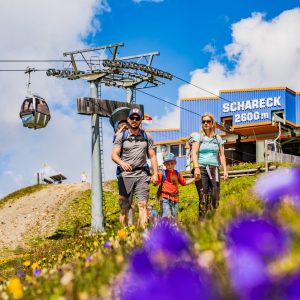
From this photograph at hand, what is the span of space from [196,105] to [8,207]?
22.8 m

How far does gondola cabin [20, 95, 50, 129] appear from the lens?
2162 centimetres

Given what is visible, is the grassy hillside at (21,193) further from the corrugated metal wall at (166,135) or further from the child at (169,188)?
the child at (169,188)

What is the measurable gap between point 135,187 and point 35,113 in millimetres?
14266

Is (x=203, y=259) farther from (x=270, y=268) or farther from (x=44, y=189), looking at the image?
(x=44, y=189)

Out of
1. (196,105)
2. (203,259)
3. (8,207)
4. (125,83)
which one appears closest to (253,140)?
(196,105)

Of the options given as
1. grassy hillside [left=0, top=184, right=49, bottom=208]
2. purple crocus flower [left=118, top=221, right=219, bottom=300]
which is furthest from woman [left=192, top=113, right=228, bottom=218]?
grassy hillside [left=0, top=184, right=49, bottom=208]

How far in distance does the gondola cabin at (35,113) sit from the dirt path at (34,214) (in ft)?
16.4

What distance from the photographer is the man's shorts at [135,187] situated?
8141 mm

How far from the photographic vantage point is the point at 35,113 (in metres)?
21.6

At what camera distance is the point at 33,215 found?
1077 inches

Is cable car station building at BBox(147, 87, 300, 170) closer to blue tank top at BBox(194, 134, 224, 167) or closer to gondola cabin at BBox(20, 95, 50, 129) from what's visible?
gondola cabin at BBox(20, 95, 50, 129)

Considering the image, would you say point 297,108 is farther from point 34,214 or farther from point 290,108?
point 34,214

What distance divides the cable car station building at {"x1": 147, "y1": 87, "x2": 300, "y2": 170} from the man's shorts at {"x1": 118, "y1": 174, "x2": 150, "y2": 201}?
2911 cm

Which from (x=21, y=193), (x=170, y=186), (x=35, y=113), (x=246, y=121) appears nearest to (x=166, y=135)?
(x=246, y=121)
